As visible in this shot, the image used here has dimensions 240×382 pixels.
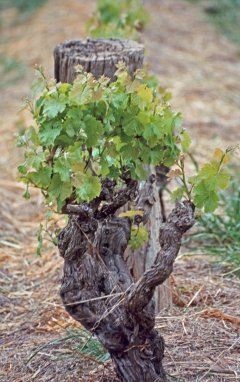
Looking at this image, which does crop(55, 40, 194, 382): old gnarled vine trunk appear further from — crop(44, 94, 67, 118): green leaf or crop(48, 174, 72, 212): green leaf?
crop(44, 94, 67, 118): green leaf

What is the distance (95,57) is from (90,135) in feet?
4.08

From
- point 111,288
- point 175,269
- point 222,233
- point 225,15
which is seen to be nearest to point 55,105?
point 111,288

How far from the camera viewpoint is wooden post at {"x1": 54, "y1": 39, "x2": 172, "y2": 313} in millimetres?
4316

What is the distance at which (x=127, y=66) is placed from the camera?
433 centimetres

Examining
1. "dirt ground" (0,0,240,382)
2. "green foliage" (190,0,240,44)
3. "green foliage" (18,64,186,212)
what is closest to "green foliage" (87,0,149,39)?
"dirt ground" (0,0,240,382)

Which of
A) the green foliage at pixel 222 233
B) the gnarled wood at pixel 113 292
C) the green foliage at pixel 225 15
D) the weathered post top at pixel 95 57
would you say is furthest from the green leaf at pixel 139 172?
the green foliage at pixel 225 15

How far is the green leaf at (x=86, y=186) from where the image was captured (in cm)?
317

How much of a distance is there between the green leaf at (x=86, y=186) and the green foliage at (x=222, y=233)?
1.99 m

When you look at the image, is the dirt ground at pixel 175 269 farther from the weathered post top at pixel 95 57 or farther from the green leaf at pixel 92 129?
the green leaf at pixel 92 129

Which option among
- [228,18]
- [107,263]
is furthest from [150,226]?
[228,18]

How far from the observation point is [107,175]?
134 inches

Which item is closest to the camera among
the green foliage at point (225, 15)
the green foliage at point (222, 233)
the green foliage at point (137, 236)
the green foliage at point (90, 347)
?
the green foliage at point (137, 236)

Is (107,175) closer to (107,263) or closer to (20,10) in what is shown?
(107,263)

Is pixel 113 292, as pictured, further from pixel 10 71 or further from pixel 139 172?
pixel 10 71
